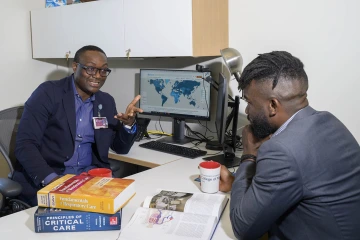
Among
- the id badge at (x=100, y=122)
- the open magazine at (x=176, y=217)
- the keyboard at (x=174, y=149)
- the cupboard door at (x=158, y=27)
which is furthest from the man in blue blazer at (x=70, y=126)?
the open magazine at (x=176, y=217)

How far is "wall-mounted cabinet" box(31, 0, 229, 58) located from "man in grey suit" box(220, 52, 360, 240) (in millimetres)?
1032

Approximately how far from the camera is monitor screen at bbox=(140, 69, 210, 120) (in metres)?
2.46

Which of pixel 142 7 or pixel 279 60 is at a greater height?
pixel 142 7

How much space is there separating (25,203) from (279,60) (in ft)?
4.67

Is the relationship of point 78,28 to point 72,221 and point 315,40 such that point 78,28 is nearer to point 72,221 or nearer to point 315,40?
point 315,40

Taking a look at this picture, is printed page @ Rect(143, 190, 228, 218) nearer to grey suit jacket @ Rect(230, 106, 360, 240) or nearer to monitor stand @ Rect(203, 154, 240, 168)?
grey suit jacket @ Rect(230, 106, 360, 240)

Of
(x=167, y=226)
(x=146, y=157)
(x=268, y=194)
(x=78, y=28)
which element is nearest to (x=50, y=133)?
(x=146, y=157)

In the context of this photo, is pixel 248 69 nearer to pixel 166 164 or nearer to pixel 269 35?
pixel 166 164

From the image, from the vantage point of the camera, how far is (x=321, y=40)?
6.70 ft

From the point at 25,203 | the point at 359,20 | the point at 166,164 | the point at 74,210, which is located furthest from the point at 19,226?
the point at 359,20

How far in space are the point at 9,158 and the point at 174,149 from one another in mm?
992

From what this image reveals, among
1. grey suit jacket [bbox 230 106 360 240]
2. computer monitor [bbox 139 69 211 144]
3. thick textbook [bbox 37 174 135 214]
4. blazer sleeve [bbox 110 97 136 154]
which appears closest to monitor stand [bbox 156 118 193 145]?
computer monitor [bbox 139 69 211 144]

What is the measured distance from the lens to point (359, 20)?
191 cm

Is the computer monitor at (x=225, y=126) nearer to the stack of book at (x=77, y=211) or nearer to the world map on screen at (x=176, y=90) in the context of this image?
the world map on screen at (x=176, y=90)
